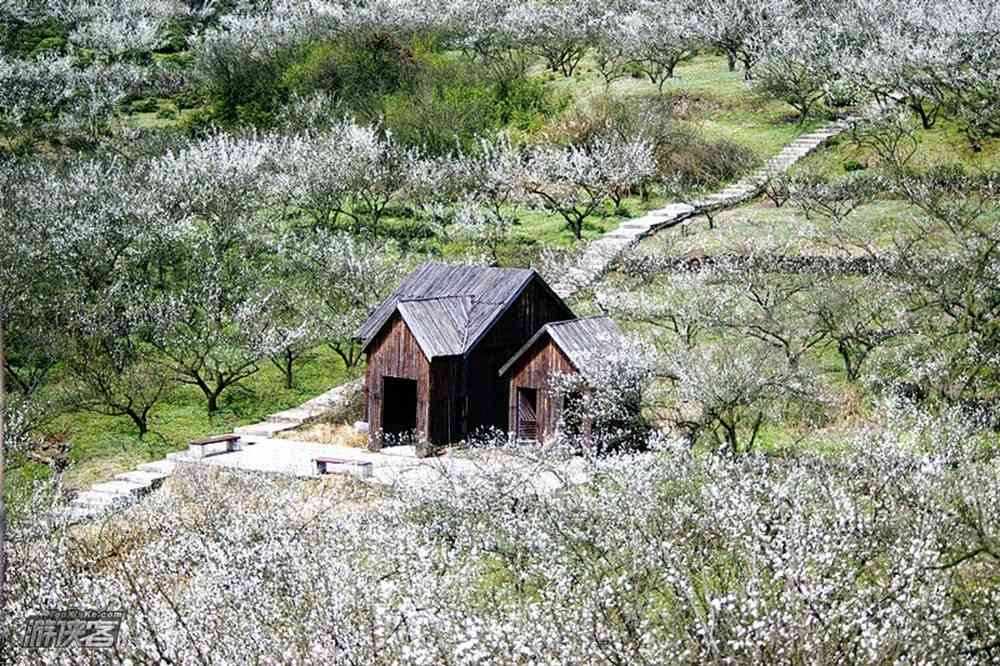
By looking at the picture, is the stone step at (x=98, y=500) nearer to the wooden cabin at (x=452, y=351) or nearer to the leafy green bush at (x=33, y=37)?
the wooden cabin at (x=452, y=351)

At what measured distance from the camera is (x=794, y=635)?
930 cm

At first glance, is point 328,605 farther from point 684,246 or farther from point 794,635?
point 684,246

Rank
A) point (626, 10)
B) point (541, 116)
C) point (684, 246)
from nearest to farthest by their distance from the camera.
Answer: point (684, 246) → point (541, 116) → point (626, 10)

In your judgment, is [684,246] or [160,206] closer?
[684,246]

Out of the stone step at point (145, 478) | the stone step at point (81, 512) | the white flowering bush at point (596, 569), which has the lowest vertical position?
the stone step at point (145, 478)

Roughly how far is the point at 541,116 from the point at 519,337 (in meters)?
29.3

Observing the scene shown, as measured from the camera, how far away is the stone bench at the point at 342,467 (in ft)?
82.9

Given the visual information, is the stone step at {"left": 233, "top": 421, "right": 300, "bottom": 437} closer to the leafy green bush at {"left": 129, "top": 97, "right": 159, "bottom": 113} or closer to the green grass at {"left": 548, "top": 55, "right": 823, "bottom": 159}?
Result: the green grass at {"left": 548, "top": 55, "right": 823, "bottom": 159}

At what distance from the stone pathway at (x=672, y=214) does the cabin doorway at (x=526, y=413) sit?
1061cm

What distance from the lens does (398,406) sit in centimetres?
2939

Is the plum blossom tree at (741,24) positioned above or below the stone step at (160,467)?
above

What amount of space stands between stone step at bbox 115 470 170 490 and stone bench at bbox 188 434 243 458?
0.92 meters

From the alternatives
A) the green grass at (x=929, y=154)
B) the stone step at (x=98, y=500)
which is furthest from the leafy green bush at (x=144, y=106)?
the stone step at (x=98, y=500)

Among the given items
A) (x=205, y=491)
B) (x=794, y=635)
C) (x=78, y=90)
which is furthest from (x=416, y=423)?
(x=78, y=90)
